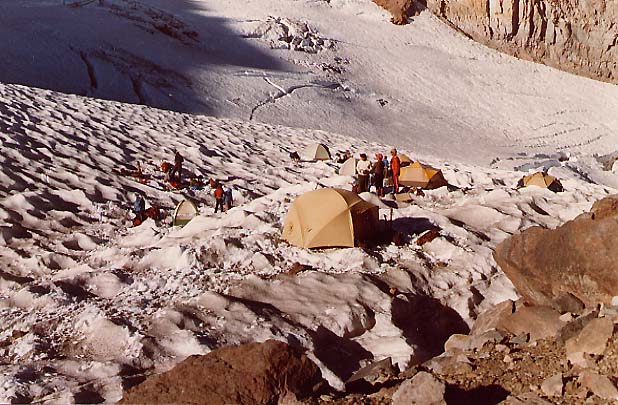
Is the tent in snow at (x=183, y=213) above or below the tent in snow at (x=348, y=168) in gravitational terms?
above

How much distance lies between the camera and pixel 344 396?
4945 mm

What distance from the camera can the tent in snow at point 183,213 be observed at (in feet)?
40.3

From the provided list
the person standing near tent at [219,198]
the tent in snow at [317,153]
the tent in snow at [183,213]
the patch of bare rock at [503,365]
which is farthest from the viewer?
the tent in snow at [317,153]

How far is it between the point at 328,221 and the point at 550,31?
3804 cm

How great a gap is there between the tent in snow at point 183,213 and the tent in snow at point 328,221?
3053 mm

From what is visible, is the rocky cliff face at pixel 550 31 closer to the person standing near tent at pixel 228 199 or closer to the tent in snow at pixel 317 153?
the tent in snow at pixel 317 153

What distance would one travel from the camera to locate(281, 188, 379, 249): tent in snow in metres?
9.62

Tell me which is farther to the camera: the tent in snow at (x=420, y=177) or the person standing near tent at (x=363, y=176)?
the tent in snow at (x=420, y=177)

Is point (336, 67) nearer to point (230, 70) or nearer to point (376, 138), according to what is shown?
point (230, 70)

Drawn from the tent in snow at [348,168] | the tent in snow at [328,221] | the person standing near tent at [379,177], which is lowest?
the tent in snow at [348,168]

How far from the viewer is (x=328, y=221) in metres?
9.66

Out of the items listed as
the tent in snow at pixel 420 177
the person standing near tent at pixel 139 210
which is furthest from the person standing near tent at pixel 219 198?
the tent in snow at pixel 420 177

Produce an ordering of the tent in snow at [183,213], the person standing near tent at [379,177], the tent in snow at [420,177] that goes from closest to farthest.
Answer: the tent in snow at [183,213] < the person standing near tent at [379,177] < the tent in snow at [420,177]

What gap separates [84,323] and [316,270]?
3249 mm
